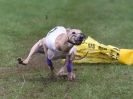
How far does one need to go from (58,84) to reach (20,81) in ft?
2.83

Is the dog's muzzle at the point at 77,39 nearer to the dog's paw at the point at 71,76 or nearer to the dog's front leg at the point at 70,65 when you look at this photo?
the dog's front leg at the point at 70,65

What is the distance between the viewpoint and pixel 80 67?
1209 cm

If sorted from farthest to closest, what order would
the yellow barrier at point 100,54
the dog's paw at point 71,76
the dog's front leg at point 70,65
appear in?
the yellow barrier at point 100,54 < the dog's paw at point 71,76 < the dog's front leg at point 70,65

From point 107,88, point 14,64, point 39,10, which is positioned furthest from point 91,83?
point 39,10

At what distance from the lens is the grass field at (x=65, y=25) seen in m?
9.99

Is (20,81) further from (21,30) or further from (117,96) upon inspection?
(21,30)

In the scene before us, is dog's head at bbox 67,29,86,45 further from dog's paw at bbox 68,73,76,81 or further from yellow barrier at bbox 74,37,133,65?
yellow barrier at bbox 74,37,133,65

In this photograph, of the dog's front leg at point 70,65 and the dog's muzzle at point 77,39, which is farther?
the dog's front leg at point 70,65

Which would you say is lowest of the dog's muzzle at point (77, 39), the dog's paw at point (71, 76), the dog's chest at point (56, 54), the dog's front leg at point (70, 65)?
the dog's paw at point (71, 76)

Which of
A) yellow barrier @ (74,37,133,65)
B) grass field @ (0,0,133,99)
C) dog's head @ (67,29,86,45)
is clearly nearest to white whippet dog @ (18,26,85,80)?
dog's head @ (67,29,86,45)

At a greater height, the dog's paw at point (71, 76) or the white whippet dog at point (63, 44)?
the white whippet dog at point (63, 44)

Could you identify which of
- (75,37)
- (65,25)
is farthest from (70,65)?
(65,25)

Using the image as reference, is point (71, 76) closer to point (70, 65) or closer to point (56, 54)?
point (70, 65)

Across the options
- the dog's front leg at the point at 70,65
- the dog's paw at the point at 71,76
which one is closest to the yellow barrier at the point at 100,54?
the dog's paw at the point at 71,76
